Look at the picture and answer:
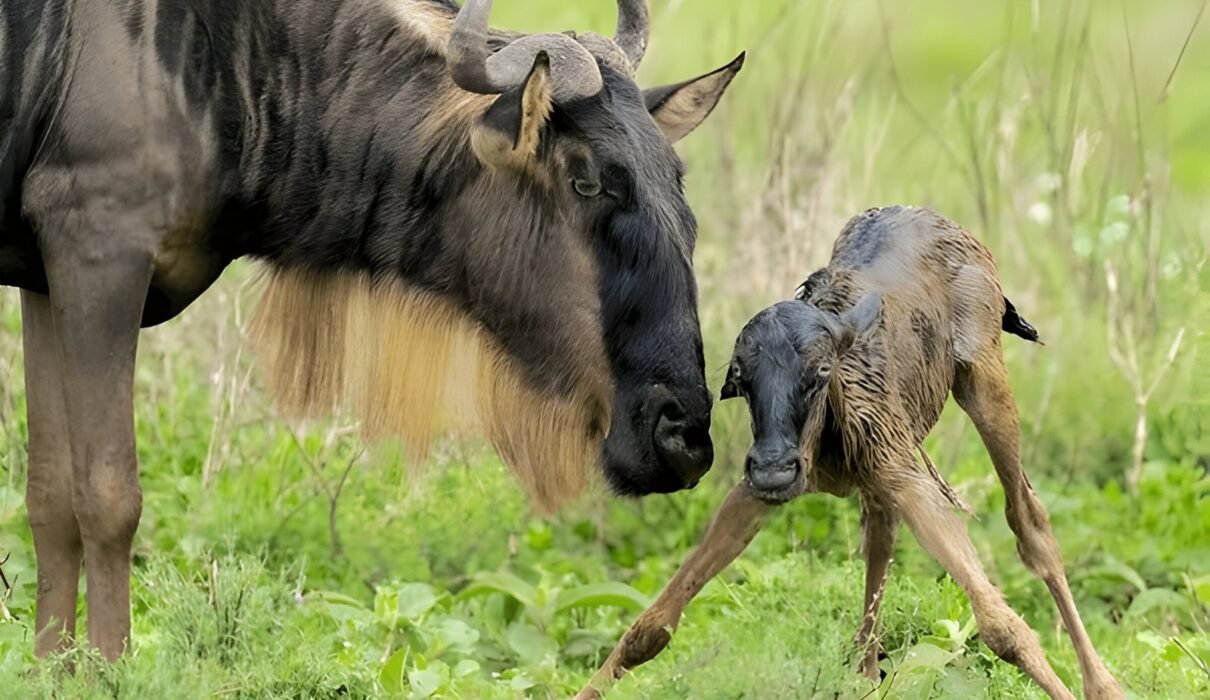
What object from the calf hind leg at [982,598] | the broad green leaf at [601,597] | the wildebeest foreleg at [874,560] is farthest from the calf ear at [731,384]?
the broad green leaf at [601,597]

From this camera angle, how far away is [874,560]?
624cm

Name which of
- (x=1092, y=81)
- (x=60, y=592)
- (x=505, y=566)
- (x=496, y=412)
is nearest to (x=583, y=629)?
(x=505, y=566)

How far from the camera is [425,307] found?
251 inches

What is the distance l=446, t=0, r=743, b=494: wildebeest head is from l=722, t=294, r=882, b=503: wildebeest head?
0.41 m

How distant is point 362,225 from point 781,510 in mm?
2912

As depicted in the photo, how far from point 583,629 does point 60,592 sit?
2.00 meters

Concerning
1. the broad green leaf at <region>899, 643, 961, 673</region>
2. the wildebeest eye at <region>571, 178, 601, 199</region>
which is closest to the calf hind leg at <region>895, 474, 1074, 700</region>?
the broad green leaf at <region>899, 643, 961, 673</region>

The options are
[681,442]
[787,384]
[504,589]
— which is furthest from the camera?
[504,589]

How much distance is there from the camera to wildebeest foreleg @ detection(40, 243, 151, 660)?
5.95 metres

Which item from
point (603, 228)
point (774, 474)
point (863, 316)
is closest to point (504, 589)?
point (603, 228)

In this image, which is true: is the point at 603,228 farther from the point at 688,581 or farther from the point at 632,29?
the point at 688,581

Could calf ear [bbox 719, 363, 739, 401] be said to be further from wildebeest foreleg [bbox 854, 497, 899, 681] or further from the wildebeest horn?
the wildebeest horn

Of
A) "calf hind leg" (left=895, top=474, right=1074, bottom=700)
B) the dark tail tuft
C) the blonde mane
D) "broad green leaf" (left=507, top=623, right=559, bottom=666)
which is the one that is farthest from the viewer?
"broad green leaf" (left=507, top=623, right=559, bottom=666)

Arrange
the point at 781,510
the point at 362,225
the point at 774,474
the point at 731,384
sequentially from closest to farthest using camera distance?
the point at 774,474
the point at 731,384
the point at 362,225
the point at 781,510
